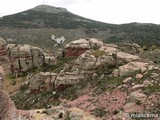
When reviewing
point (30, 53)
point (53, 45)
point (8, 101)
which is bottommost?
point (53, 45)

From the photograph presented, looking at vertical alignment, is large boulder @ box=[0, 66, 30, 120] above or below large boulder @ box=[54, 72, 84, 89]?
above

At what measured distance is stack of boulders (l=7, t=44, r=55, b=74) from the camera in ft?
265

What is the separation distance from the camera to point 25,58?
80812mm

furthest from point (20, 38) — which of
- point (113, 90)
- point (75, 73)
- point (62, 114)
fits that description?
point (62, 114)

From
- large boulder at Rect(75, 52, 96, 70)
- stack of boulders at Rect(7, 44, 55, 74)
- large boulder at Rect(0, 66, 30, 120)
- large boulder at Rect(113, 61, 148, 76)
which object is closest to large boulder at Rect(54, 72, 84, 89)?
large boulder at Rect(75, 52, 96, 70)

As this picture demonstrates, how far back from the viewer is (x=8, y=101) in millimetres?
Result: 19797

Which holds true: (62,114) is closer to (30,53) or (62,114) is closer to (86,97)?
(86,97)

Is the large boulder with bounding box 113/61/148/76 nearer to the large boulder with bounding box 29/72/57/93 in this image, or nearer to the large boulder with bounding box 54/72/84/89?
the large boulder with bounding box 54/72/84/89

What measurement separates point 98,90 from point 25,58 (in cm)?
3544

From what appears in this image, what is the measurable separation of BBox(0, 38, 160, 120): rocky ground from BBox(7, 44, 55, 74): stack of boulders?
13.8 m

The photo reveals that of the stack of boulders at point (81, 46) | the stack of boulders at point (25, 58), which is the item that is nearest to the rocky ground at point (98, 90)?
the stack of boulders at point (81, 46)

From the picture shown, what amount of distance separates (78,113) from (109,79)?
19.2m

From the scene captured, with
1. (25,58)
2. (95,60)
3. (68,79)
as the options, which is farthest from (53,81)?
(25,58)

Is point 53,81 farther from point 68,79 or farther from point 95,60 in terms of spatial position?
point 95,60
